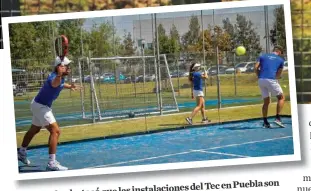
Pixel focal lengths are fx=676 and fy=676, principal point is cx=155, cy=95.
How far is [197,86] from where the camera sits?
4926mm

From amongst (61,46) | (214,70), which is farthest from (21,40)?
(214,70)

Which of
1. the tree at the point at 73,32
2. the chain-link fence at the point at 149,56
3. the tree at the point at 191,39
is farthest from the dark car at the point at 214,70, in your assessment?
the tree at the point at 73,32

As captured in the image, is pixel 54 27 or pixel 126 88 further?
pixel 126 88

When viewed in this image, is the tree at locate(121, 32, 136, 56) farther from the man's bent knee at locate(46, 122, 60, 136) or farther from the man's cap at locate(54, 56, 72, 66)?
the man's bent knee at locate(46, 122, 60, 136)

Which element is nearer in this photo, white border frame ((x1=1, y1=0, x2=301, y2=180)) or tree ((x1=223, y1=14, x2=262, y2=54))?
white border frame ((x1=1, y1=0, x2=301, y2=180))

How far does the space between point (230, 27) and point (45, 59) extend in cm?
131

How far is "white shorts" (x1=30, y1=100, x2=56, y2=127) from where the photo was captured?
4.73m

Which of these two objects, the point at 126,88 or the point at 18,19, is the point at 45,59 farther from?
the point at 126,88

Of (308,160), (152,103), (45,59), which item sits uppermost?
(45,59)

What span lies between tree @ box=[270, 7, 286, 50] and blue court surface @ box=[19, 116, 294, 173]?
0.53 m

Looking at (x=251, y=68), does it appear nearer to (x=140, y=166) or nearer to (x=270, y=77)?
(x=270, y=77)

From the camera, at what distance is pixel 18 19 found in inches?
179

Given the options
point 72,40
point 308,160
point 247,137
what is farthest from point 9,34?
point 308,160

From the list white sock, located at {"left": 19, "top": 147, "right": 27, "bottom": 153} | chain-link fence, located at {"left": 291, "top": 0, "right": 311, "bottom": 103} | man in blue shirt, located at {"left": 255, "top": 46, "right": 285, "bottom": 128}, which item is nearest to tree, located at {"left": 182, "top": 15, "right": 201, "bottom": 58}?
man in blue shirt, located at {"left": 255, "top": 46, "right": 285, "bottom": 128}
